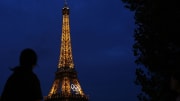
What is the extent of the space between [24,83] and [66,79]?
76.0m

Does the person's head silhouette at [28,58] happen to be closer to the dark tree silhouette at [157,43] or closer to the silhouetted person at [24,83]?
the silhouetted person at [24,83]

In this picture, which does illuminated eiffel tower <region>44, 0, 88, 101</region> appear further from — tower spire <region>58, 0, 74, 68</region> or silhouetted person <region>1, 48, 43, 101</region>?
silhouetted person <region>1, 48, 43, 101</region>

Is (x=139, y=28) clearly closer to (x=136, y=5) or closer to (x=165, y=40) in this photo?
(x=136, y=5)

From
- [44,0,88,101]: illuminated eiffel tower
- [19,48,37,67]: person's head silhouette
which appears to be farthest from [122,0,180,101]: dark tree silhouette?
[44,0,88,101]: illuminated eiffel tower

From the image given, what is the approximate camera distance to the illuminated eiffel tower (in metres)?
81.0

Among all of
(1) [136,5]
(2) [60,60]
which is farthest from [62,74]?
(1) [136,5]

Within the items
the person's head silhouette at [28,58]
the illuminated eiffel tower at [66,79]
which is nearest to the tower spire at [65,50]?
the illuminated eiffel tower at [66,79]

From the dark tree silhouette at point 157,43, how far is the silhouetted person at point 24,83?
5322 mm

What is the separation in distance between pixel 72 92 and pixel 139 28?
6799 centimetres

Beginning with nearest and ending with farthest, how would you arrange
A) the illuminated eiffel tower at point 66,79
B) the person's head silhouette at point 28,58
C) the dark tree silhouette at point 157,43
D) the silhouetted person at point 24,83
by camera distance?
1. the silhouetted person at point 24,83
2. the person's head silhouette at point 28,58
3. the dark tree silhouette at point 157,43
4. the illuminated eiffel tower at point 66,79

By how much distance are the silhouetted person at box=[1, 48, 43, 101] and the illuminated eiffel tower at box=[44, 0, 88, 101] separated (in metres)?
74.5

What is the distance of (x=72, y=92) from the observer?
8106 cm

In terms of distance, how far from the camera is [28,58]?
6.04 meters

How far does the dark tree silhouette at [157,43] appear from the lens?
11555 mm
